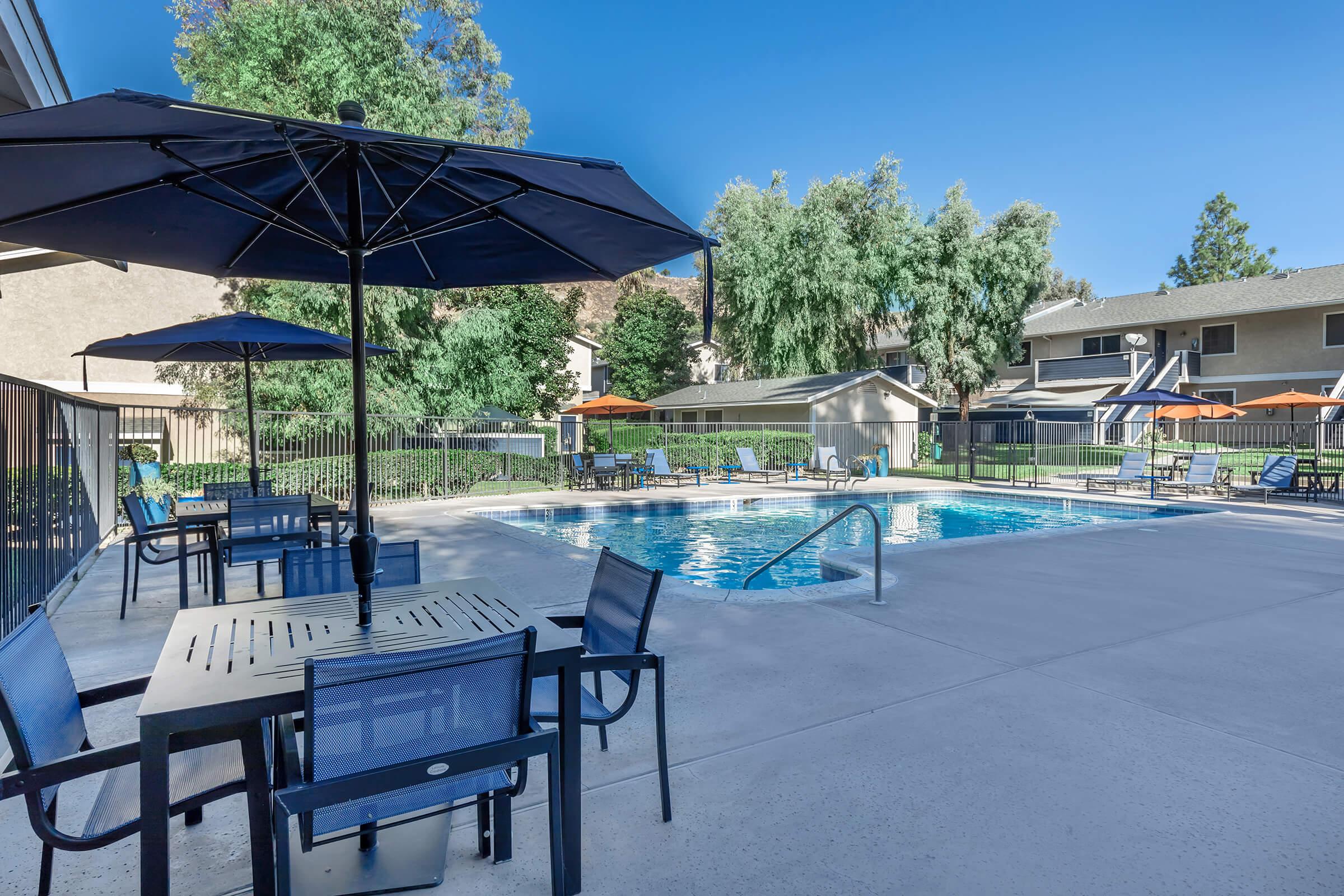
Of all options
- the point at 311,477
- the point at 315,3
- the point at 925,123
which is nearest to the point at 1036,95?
the point at 925,123

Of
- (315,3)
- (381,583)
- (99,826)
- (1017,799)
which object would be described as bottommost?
(1017,799)

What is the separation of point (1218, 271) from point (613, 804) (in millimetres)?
65687

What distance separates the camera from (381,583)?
3543mm

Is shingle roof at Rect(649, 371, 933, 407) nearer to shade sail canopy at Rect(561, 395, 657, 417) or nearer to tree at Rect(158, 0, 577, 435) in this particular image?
shade sail canopy at Rect(561, 395, 657, 417)

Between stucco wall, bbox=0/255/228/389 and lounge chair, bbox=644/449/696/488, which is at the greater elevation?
stucco wall, bbox=0/255/228/389

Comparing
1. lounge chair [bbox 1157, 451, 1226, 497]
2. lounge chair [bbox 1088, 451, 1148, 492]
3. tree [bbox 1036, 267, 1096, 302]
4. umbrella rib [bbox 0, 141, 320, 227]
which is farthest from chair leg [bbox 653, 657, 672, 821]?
tree [bbox 1036, 267, 1096, 302]

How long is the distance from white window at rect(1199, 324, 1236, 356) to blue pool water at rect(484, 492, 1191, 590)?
59.0ft

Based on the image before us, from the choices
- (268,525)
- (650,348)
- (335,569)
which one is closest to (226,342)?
(268,525)

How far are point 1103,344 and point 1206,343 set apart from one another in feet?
11.4

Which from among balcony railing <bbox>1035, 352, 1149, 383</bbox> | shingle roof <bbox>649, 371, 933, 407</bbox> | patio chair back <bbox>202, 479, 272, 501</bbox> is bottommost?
patio chair back <bbox>202, 479, 272, 501</bbox>

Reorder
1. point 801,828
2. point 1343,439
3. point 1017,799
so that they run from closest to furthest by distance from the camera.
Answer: point 801,828 → point 1017,799 → point 1343,439

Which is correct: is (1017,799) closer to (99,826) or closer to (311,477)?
(99,826)

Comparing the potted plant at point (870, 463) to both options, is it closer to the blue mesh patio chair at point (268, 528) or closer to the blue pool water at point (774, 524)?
the blue pool water at point (774, 524)

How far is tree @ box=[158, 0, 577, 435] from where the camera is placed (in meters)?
18.2
